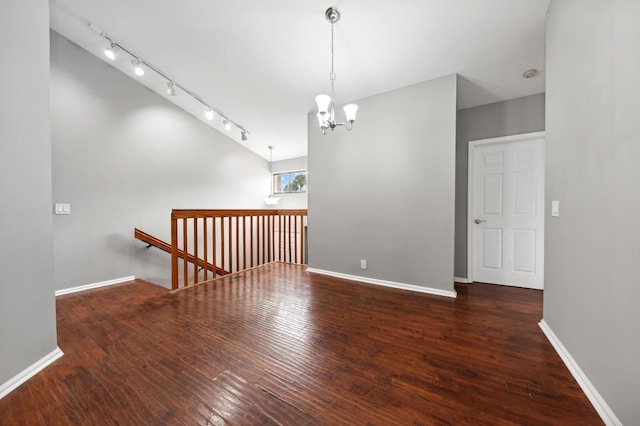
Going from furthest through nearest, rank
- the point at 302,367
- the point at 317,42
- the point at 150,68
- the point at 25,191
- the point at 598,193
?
the point at 150,68, the point at 317,42, the point at 302,367, the point at 25,191, the point at 598,193

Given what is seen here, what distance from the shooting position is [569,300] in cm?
158

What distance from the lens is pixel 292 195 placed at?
20.4ft

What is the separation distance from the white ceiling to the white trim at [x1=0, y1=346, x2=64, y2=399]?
330cm

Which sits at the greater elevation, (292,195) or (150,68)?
(150,68)

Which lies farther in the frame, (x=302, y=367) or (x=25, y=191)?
(x=302, y=367)

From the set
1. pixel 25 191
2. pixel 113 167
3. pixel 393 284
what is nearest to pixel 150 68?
pixel 113 167

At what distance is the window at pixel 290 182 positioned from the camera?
6.06 metres

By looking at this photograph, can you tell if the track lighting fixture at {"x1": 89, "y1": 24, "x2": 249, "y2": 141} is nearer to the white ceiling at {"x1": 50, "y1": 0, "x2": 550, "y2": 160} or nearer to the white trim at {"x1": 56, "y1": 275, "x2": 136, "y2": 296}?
the white ceiling at {"x1": 50, "y1": 0, "x2": 550, "y2": 160}

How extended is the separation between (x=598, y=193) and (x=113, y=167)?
5.22 metres

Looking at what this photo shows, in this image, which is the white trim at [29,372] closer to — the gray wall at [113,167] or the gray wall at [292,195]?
the gray wall at [113,167]

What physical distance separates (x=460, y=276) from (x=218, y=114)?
503 cm

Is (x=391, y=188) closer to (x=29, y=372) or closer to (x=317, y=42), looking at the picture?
(x=317, y=42)

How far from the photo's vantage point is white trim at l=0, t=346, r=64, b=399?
131 centimetres

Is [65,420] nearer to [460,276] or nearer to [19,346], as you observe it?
[19,346]
